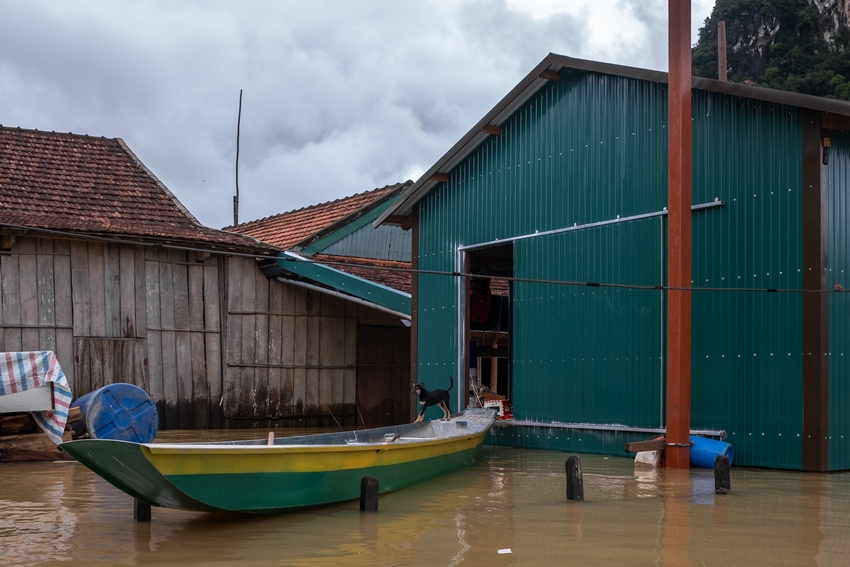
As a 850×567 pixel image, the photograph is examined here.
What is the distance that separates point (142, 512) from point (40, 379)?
5.45 metres

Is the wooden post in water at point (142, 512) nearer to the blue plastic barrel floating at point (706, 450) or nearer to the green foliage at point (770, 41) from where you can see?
the blue plastic barrel floating at point (706, 450)

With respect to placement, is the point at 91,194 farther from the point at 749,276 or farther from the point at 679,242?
the point at 749,276

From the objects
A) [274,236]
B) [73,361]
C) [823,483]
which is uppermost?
[274,236]

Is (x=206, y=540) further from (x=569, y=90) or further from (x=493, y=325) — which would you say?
(x=493, y=325)

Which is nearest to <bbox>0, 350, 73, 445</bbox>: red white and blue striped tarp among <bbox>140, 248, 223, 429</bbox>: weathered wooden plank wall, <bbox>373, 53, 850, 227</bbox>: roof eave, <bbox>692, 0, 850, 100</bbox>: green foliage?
<bbox>140, 248, 223, 429</bbox>: weathered wooden plank wall

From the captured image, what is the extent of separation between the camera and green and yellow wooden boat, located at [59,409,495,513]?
7.51 meters

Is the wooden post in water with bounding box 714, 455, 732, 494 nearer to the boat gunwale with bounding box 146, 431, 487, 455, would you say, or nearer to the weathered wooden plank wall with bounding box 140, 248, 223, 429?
the boat gunwale with bounding box 146, 431, 487, 455

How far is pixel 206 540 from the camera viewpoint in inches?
303

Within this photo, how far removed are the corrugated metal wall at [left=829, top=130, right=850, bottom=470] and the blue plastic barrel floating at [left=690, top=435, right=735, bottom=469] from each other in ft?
3.85

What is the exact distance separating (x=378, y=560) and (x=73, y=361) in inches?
461

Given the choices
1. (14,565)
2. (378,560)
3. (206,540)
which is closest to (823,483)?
(378,560)

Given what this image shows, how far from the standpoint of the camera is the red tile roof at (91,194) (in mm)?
17328

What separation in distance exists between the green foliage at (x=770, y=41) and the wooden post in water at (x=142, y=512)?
1619 inches

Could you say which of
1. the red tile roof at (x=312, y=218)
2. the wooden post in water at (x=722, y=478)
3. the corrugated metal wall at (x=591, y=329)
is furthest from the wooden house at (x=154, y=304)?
the wooden post in water at (x=722, y=478)
